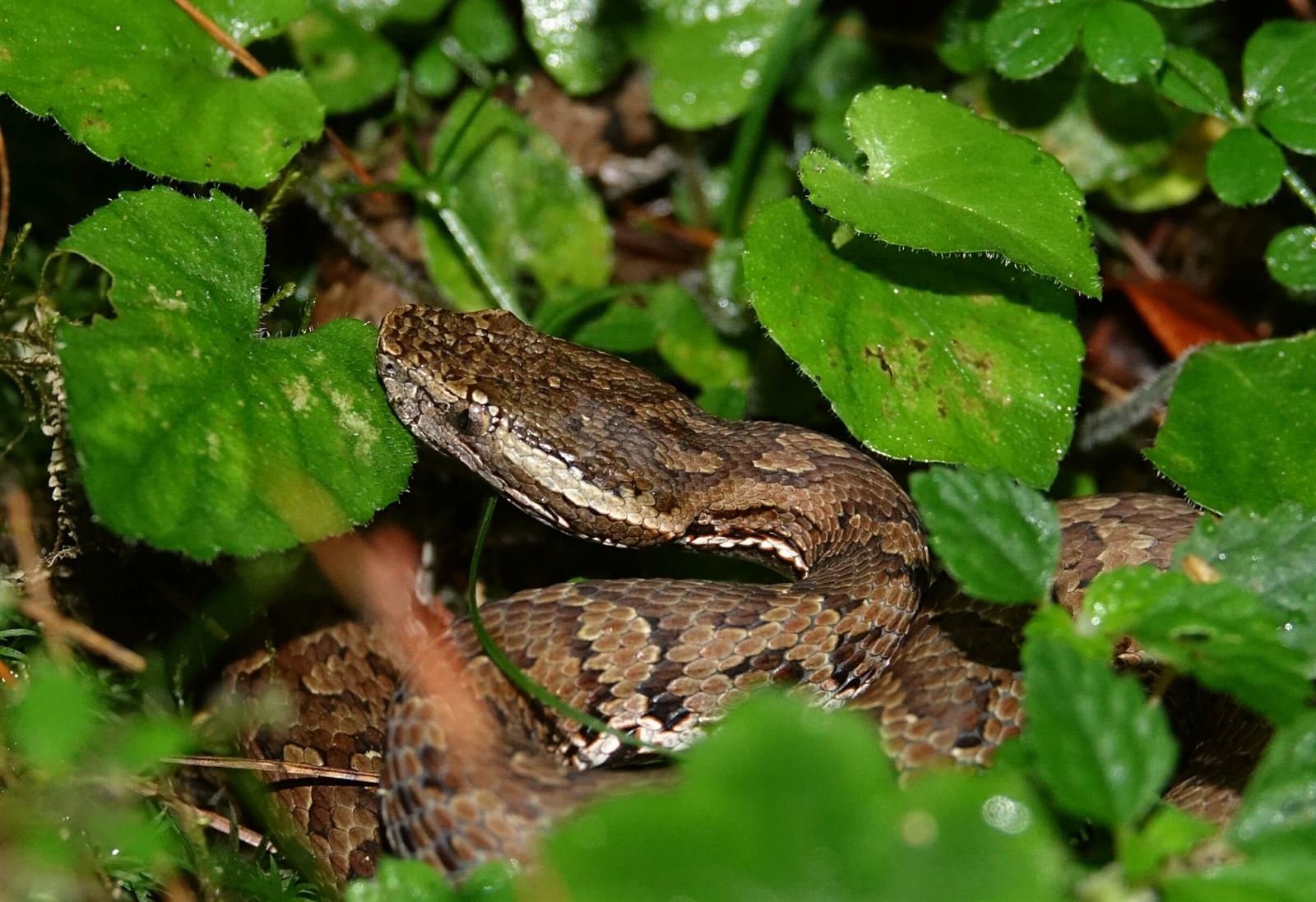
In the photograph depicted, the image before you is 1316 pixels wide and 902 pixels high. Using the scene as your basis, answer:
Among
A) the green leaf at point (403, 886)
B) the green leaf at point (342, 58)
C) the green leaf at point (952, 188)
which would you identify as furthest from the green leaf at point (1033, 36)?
the green leaf at point (403, 886)

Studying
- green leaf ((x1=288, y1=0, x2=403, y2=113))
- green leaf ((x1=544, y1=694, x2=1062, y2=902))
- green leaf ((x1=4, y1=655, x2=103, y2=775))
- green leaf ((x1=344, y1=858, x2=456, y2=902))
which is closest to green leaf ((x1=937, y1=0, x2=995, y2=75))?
green leaf ((x1=288, y1=0, x2=403, y2=113))

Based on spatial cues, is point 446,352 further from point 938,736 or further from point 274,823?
point 938,736

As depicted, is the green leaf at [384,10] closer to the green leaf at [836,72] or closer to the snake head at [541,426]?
the green leaf at [836,72]

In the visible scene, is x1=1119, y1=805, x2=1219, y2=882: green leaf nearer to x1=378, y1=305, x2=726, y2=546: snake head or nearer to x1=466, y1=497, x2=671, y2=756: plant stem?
x1=466, y1=497, x2=671, y2=756: plant stem

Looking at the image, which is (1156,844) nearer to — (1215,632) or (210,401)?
(1215,632)

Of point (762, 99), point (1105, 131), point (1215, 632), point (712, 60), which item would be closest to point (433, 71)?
point (712, 60)

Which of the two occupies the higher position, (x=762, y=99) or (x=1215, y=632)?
(x=762, y=99)
